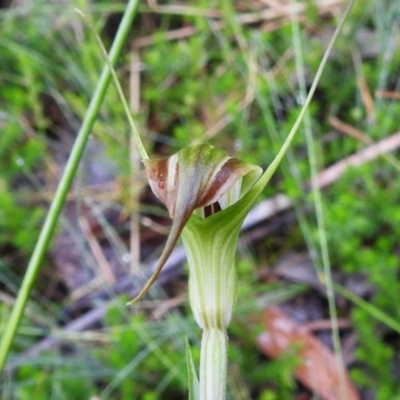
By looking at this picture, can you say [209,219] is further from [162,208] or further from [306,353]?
[162,208]

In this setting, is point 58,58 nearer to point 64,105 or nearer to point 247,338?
point 64,105

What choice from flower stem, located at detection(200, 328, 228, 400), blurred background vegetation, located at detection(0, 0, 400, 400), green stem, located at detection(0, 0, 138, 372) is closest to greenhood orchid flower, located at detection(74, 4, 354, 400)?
flower stem, located at detection(200, 328, 228, 400)

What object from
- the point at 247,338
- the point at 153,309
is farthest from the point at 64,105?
the point at 247,338

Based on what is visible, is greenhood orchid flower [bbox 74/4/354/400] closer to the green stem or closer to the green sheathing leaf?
the green sheathing leaf

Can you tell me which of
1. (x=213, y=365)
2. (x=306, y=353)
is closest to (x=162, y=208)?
(x=306, y=353)

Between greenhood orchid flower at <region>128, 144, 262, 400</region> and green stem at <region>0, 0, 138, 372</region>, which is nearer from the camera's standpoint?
greenhood orchid flower at <region>128, 144, 262, 400</region>

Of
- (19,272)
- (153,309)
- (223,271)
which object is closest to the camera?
(223,271)

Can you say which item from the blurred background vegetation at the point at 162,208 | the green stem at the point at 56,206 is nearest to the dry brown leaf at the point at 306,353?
the blurred background vegetation at the point at 162,208
